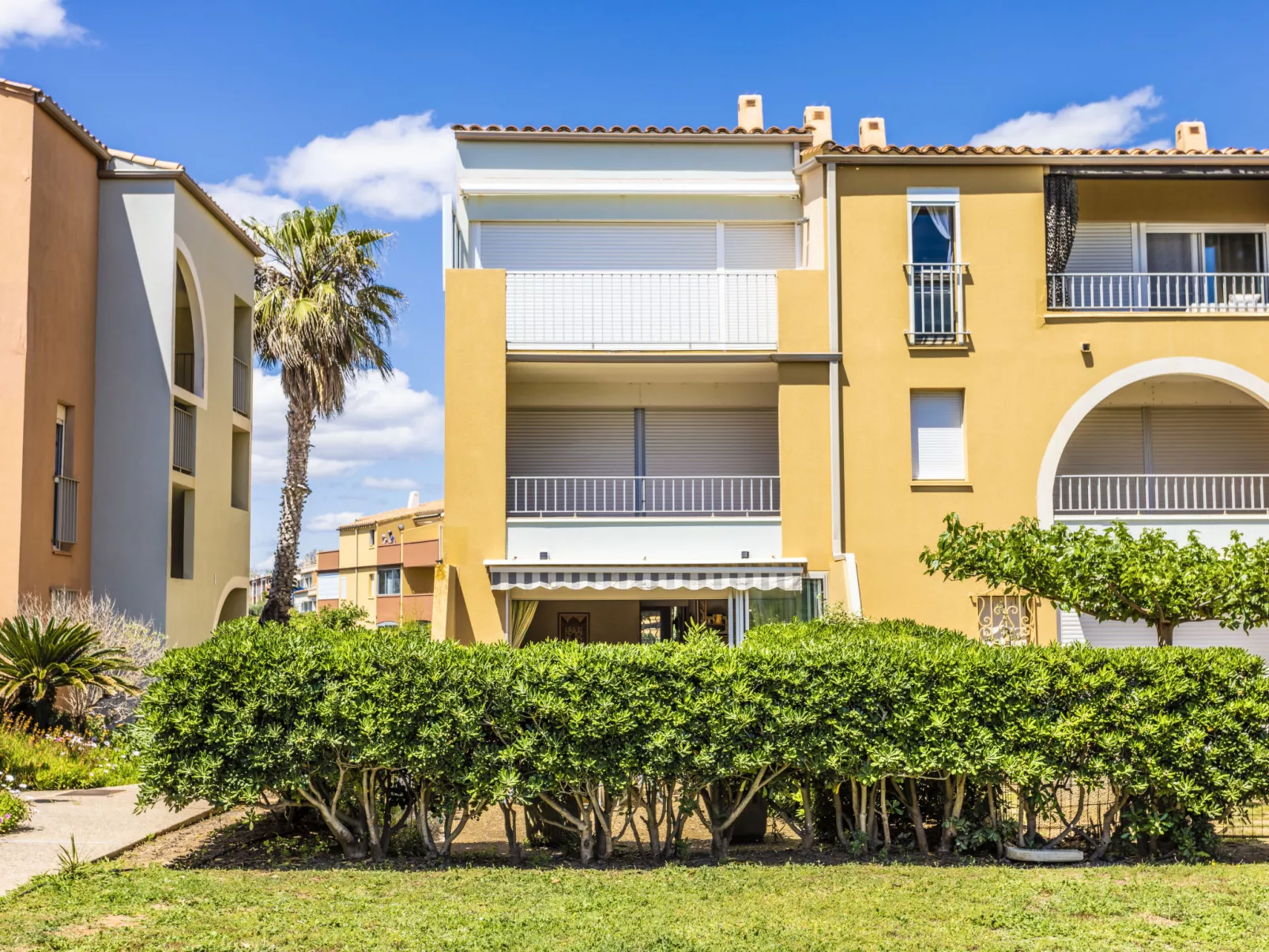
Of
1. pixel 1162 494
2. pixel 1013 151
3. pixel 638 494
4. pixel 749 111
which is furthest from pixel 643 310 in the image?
pixel 1162 494

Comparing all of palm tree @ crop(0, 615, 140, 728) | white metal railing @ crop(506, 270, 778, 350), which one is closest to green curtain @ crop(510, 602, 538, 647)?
white metal railing @ crop(506, 270, 778, 350)

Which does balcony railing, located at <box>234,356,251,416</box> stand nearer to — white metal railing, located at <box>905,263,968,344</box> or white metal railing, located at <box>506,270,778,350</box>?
white metal railing, located at <box>506,270,778,350</box>

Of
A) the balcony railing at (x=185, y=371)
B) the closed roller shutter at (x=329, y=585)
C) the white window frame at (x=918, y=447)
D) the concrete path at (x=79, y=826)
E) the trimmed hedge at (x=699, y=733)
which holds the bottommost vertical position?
the concrete path at (x=79, y=826)

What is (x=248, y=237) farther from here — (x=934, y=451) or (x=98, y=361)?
(x=934, y=451)

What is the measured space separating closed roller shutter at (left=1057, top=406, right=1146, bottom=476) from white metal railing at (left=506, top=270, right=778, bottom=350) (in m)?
6.36

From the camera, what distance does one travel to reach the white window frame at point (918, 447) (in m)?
20.4

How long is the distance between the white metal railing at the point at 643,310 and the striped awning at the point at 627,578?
12.9ft

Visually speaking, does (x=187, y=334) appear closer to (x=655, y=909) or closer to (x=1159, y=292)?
(x=1159, y=292)

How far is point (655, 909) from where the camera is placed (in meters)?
8.30

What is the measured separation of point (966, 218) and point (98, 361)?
15.1 m

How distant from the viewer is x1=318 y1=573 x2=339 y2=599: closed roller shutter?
83.6 m

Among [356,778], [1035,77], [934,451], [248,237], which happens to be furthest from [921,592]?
[248,237]

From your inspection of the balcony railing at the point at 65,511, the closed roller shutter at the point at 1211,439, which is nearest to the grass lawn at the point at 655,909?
the balcony railing at the point at 65,511

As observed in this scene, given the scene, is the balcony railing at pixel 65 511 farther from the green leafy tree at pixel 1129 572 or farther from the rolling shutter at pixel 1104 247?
the rolling shutter at pixel 1104 247
